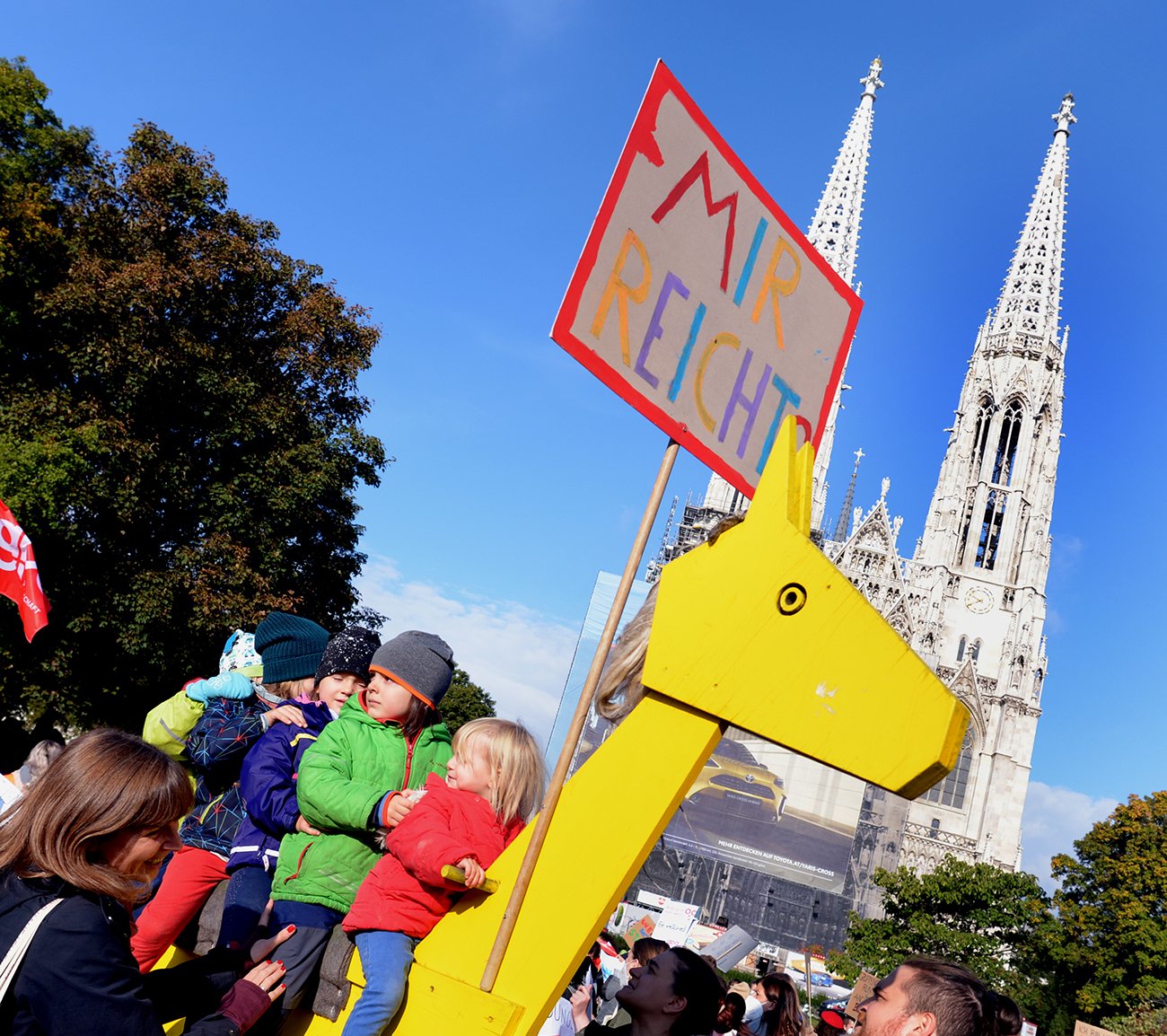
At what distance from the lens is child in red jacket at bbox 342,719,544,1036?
2678mm

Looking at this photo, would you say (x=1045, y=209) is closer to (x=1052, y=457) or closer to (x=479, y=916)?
(x=1052, y=457)

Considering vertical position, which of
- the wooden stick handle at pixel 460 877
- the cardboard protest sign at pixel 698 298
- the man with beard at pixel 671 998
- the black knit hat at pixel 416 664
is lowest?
the man with beard at pixel 671 998

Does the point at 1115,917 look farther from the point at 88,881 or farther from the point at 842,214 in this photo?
the point at 88,881

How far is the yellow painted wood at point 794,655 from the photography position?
231cm

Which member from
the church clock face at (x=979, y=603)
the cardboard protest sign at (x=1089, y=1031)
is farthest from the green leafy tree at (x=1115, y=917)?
the church clock face at (x=979, y=603)

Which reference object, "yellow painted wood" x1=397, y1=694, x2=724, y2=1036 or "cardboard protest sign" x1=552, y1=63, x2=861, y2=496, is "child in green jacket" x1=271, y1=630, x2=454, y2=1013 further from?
"cardboard protest sign" x1=552, y1=63, x2=861, y2=496

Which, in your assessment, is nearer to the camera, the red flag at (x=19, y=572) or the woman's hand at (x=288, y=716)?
the woman's hand at (x=288, y=716)

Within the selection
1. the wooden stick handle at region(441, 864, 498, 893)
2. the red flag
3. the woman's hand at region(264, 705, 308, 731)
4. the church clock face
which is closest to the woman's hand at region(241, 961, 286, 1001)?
the wooden stick handle at region(441, 864, 498, 893)

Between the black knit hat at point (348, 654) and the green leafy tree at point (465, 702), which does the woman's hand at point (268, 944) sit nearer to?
→ the black knit hat at point (348, 654)

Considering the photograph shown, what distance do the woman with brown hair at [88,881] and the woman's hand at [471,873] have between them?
2.10 ft

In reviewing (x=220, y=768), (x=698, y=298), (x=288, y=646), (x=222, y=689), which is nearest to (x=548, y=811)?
(x=698, y=298)

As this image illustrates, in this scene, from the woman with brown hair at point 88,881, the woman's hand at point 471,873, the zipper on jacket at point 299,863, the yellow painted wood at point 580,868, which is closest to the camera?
the woman with brown hair at point 88,881

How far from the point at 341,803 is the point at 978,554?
52.8m

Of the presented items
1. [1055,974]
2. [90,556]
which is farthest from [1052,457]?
[90,556]
